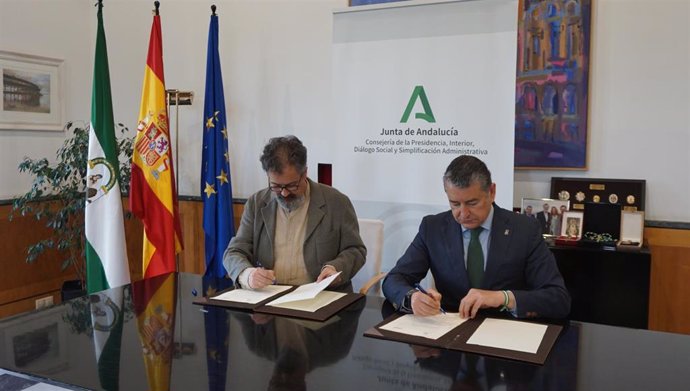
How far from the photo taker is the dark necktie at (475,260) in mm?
2059

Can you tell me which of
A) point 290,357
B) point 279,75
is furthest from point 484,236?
point 279,75

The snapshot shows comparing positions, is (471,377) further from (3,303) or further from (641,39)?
(3,303)

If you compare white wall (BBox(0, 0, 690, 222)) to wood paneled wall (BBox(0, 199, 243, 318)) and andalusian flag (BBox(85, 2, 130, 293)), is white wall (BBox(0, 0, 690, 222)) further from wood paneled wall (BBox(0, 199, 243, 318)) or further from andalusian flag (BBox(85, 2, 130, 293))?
andalusian flag (BBox(85, 2, 130, 293))

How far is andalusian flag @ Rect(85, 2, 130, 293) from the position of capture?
12.1 feet

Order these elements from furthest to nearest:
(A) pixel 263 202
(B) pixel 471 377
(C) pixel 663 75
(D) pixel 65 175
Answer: (D) pixel 65 175 → (C) pixel 663 75 → (A) pixel 263 202 → (B) pixel 471 377

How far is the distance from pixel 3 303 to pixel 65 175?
1040mm

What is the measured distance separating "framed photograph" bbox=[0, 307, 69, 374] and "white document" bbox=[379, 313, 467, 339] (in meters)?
0.88

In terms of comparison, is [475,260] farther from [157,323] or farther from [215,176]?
[215,176]

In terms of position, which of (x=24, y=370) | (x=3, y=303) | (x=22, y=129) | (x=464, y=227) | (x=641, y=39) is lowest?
(x=3, y=303)

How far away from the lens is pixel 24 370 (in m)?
1.47

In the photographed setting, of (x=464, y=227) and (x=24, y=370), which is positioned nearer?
(x=24, y=370)

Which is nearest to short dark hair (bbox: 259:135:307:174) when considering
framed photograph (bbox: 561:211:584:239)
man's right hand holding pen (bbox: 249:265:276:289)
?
man's right hand holding pen (bbox: 249:265:276:289)

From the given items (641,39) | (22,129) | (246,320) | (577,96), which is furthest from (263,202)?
(22,129)

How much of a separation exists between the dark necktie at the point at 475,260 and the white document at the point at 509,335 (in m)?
0.28
